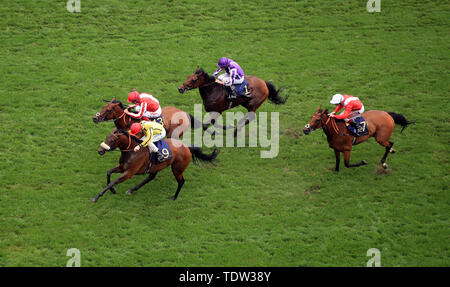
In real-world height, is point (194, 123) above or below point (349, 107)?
below

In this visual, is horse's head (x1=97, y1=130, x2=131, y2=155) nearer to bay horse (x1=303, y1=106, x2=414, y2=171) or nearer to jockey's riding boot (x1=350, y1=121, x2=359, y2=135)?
bay horse (x1=303, y1=106, x2=414, y2=171)

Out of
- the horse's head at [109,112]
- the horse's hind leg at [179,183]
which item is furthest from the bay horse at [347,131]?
the horse's head at [109,112]

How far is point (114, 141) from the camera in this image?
1304 centimetres

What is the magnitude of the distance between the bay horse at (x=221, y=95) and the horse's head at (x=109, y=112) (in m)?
2.21

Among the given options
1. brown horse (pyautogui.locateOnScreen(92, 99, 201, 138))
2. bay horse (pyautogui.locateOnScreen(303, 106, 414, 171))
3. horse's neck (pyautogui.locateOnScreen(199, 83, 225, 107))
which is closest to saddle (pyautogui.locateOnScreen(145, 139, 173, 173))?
brown horse (pyautogui.locateOnScreen(92, 99, 201, 138))

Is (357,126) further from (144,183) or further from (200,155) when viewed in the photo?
(144,183)

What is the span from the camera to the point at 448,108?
1791cm

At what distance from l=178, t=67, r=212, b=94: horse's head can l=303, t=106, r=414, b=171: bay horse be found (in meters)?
3.27

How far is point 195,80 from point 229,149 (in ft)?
7.20

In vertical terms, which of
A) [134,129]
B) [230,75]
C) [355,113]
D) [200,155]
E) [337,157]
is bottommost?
[337,157]

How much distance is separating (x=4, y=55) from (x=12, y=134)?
4.67m

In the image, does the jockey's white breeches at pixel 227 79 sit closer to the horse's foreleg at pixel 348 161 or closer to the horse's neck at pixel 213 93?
the horse's neck at pixel 213 93

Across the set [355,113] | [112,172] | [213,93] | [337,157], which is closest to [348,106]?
[355,113]

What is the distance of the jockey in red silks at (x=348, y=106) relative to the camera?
14.5m
